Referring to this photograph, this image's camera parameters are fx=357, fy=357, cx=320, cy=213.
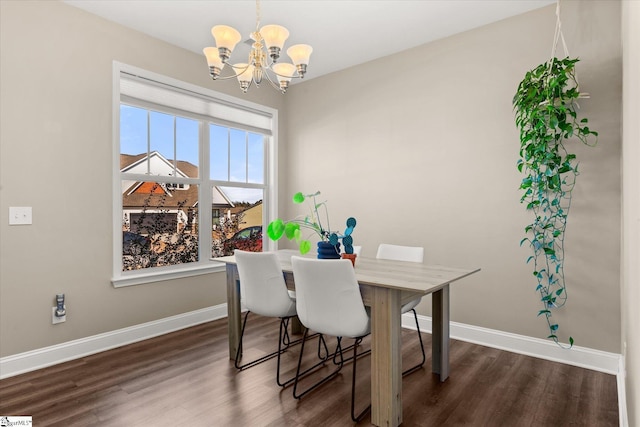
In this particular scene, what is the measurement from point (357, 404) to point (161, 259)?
2314 millimetres

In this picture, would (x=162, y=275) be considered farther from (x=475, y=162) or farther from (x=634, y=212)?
(x=634, y=212)

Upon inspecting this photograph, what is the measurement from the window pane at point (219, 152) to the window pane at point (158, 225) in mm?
318

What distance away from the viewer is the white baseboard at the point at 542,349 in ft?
8.29

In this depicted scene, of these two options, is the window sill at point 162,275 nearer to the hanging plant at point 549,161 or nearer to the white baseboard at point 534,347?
the white baseboard at point 534,347

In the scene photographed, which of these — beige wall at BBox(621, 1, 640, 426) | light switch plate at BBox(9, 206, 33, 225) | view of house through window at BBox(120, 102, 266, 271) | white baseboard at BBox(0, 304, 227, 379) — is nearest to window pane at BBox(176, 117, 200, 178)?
view of house through window at BBox(120, 102, 266, 271)

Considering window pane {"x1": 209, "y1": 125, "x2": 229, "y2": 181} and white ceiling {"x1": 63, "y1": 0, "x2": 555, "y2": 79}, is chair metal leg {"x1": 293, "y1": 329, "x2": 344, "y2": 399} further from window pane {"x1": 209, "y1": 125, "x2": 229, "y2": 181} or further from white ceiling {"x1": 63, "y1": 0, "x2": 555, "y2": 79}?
white ceiling {"x1": 63, "y1": 0, "x2": 555, "y2": 79}

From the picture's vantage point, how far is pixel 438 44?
11.0 feet

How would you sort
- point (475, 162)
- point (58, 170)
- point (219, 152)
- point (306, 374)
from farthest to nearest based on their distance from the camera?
point (219, 152) < point (475, 162) < point (58, 170) < point (306, 374)

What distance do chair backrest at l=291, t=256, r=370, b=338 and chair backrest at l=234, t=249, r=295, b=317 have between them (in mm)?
289

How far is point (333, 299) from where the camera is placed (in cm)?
197

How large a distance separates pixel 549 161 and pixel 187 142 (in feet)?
10.6

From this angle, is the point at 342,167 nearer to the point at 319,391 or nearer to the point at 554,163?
the point at 554,163

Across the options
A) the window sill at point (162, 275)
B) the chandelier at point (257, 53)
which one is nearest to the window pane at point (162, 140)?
the window sill at point (162, 275)

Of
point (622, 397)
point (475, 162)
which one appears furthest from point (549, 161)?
point (622, 397)
